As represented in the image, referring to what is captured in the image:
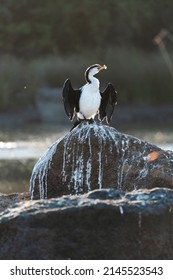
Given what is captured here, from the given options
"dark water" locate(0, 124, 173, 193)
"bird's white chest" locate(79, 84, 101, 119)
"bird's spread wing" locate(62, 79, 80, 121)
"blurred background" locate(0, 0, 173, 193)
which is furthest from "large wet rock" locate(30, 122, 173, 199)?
"blurred background" locate(0, 0, 173, 193)

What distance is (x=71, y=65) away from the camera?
99.3 ft

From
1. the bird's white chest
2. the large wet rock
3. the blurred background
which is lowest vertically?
the large wet rock

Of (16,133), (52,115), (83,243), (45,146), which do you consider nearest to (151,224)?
(83,243)

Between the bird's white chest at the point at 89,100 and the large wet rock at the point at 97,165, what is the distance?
340mm

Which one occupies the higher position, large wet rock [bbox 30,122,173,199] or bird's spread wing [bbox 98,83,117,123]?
bird's spread wing [bbox 98,83,117,123]

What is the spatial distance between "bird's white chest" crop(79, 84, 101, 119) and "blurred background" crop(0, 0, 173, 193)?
16.9ft

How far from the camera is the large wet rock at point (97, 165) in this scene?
29.7 ft

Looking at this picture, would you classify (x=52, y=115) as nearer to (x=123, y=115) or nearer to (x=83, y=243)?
(x=123, y=115)

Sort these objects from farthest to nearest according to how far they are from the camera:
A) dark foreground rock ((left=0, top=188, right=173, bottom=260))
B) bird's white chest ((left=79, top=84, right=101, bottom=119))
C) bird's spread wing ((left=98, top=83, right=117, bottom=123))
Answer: bird's spread wing ((left=98, top=83, right=117, bottom=123))
bird's white chest ((left=79, top=84, right=101, bottom=119))
dark foreground rock ((left=0, top=188, right=173, bottom=260))

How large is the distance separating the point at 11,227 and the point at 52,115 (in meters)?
21.1

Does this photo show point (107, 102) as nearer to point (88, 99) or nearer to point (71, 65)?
point (88, 99)

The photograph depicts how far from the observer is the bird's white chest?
31.0 ft

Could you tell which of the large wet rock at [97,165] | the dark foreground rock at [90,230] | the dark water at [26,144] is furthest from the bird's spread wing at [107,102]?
the dark water at [26,144]

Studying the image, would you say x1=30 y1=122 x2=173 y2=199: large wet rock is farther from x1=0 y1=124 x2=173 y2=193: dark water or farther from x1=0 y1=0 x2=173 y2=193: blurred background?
x1=0 y1=0 x2=173 y2=193: blurred background
